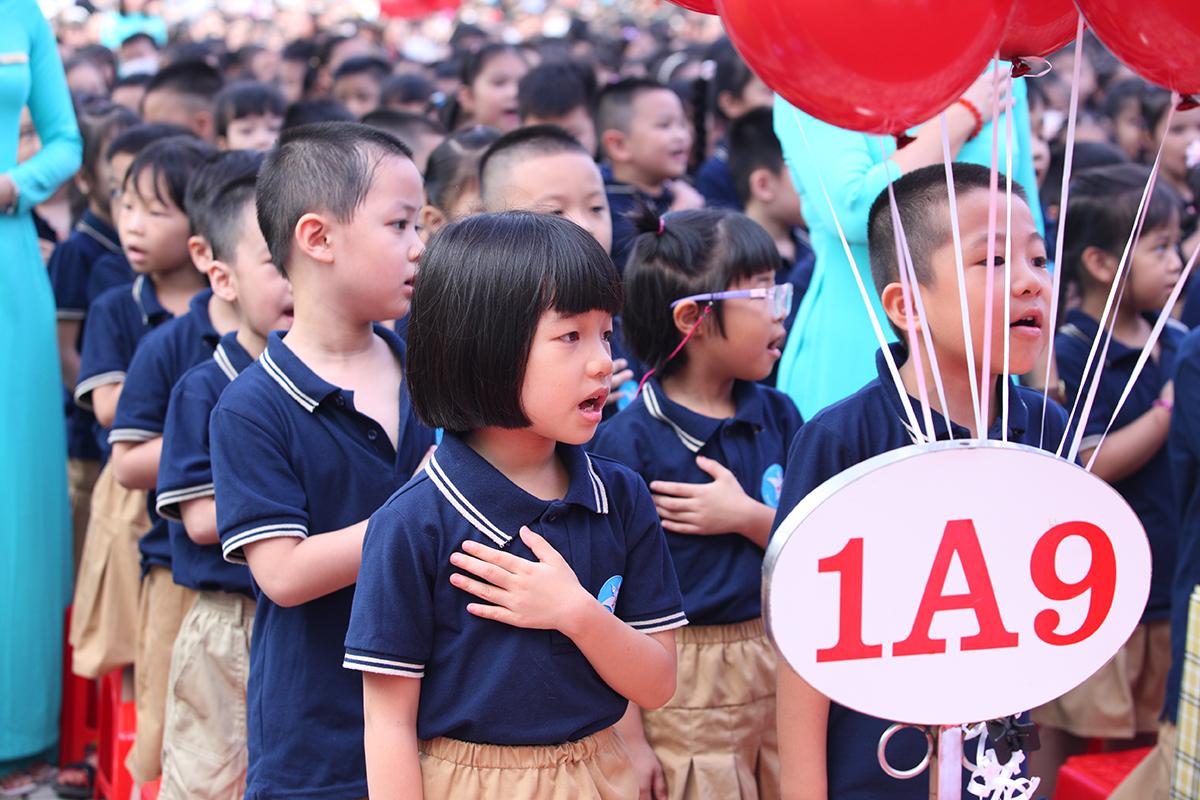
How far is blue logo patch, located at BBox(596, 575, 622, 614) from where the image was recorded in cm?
172

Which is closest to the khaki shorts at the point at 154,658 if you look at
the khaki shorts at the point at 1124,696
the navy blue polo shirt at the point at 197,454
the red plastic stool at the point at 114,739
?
→ the red plastic stool at the point at 114,739

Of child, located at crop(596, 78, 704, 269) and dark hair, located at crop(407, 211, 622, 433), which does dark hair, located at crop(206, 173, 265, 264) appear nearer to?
dark hair, located at crop(407, 211, 622, 433)

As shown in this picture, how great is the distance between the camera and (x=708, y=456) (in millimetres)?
2430

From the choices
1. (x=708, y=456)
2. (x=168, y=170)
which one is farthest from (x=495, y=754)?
(x=168, y=170)

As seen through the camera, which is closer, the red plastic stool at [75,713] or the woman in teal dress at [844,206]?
the woman in teal dress at [844,206]

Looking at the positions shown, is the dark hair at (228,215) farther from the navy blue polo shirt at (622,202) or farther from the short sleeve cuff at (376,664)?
the short sleeve cuff at (376,664)

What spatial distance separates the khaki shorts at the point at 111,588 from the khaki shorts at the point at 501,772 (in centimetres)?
185

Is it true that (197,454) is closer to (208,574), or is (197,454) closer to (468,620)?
(208,574)

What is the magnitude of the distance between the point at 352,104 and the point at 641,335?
4485 mm

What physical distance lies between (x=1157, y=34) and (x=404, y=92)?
192 inches

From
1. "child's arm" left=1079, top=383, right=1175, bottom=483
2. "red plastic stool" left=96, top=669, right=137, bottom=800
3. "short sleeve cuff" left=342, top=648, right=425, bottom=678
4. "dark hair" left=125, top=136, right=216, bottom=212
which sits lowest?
"red plastic stool" left=96, top=669, right=137, bottom=800

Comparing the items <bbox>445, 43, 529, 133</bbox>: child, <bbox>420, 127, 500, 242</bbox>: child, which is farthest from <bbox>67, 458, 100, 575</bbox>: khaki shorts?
<bbox>445, 43, 529, 133</bbox>: child

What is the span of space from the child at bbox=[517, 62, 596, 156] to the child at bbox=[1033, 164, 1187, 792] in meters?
2.00

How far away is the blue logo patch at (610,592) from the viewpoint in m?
1.72
